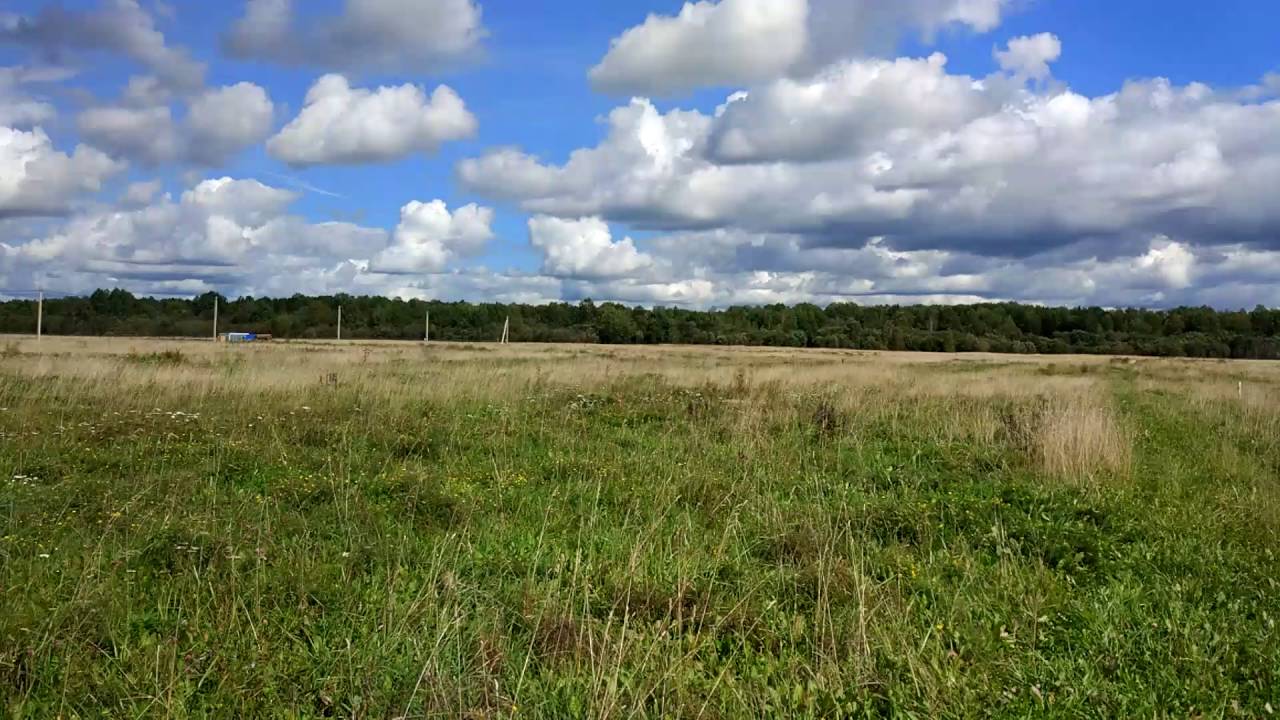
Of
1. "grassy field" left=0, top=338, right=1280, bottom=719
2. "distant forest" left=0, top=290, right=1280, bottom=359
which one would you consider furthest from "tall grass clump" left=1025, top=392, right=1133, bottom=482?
"distant forest" left=0, top=290, right=1280, bottom=359

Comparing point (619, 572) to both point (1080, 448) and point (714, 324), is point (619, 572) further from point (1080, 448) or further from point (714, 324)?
point (714, 324)

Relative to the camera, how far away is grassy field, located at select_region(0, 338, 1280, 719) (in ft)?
13.1

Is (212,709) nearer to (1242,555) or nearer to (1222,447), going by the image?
A: (1242,555)

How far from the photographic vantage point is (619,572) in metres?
5.41

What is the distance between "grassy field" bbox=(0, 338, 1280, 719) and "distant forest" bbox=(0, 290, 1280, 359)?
83827 mm

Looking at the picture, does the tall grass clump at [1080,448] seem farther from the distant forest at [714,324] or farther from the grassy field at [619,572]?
the distant forest at [714,324]

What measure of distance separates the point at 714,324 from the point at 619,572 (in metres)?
103

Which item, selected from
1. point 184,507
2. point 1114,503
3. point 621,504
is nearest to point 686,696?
point 621,504

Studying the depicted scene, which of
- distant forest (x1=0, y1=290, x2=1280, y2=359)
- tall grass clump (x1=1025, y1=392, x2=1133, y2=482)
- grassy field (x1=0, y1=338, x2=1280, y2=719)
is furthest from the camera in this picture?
distant forest (x1=0, y1=290, x2=1280, y2=359)

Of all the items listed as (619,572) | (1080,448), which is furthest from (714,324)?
(619,572)

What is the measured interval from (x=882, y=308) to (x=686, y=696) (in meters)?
119

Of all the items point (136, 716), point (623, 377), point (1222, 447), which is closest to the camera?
point (136, 716)

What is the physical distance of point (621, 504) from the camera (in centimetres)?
761

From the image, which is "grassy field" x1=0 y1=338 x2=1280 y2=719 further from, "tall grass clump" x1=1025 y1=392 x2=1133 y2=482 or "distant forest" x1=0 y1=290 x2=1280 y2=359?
"distant forest" x1=0 y1=290 x2=1280 y2=359
